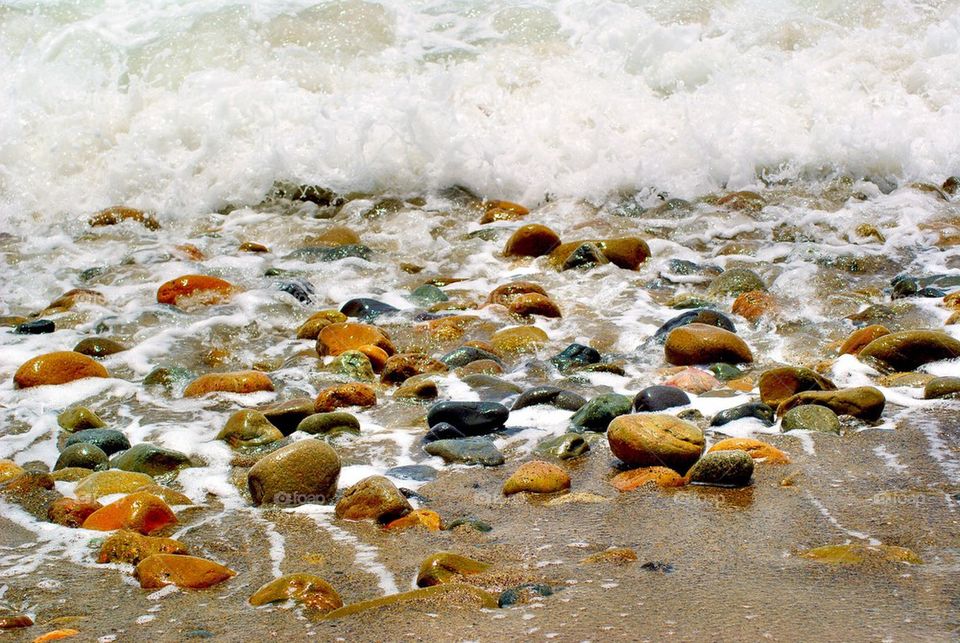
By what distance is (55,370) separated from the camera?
411 cm

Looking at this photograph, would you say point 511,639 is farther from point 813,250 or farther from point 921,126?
point 921,126

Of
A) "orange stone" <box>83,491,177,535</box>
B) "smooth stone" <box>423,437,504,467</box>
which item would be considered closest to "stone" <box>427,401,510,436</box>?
"smooth stone" <box>423,437,504,467</box>

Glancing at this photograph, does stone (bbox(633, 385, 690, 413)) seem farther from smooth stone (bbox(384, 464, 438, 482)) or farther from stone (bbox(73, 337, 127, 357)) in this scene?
stone (bbox(73, 337, 127, 357))

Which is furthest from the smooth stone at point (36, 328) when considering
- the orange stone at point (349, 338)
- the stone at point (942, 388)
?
the stone at point (942, 388)

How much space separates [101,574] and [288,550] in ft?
1.42

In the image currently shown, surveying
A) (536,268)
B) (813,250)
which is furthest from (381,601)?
(813,250)

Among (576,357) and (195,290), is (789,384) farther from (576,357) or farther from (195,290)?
(195,290)

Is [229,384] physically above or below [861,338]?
below

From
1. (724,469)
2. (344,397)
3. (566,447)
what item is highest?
(724,469)

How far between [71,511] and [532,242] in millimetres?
3508

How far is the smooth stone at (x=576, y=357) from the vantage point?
412 cm

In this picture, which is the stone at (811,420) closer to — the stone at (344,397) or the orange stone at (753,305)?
the orange stone at (753,305)

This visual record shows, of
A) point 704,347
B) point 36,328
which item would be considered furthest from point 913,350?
point 36,328

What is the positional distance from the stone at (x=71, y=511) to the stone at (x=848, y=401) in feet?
6.99
